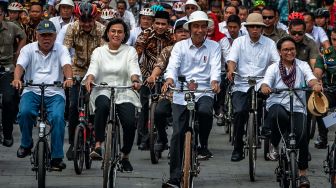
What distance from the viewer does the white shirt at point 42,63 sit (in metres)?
15.0

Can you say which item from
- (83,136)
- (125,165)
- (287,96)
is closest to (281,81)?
(287,96)

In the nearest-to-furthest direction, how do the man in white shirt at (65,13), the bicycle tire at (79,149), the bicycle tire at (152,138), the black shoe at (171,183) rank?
the black shoe at (171,183), the bicycle tire at (79,149), the bicycle tire at (152,138), the man in white shirt at (65,13)

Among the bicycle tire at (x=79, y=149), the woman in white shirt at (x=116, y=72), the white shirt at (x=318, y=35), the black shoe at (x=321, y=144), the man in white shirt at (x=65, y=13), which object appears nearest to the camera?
the woman in white shirt at (x=116, y=72)

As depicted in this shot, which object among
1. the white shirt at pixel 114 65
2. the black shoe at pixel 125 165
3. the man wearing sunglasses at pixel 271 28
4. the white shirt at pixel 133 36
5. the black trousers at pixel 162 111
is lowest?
the black shoe at pixel 125 165

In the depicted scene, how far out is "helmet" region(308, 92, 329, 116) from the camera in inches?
548

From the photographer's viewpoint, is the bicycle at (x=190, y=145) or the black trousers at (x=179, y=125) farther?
the black trousers at (x=179, y=125)

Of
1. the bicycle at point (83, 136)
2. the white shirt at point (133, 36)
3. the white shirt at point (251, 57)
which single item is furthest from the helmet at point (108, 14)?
the bicycle at point (83, 136)

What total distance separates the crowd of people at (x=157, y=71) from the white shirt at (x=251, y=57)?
1cm

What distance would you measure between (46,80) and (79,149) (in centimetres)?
117

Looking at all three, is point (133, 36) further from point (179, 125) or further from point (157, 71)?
point (179, 125)

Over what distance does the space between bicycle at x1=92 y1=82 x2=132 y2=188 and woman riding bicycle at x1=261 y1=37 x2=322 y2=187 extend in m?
1.72

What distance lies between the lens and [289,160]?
13.5m

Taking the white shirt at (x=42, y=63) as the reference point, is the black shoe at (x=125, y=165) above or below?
below

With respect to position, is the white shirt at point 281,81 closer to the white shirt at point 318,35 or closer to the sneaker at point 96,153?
the sneaker at point 96,153
